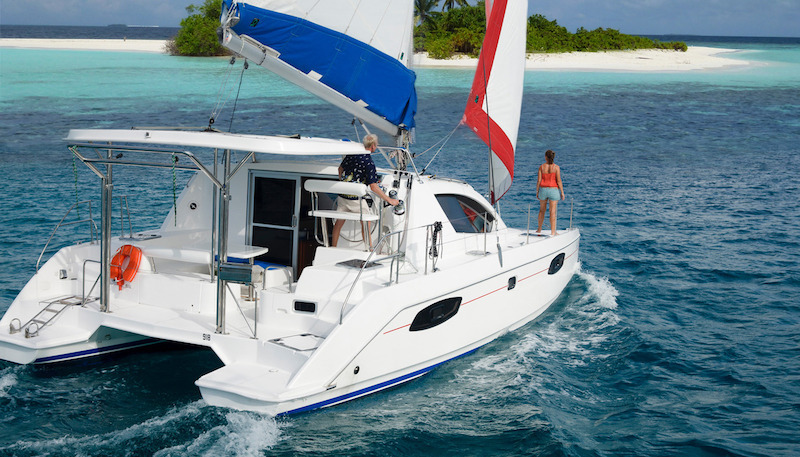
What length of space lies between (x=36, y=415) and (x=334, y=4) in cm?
568

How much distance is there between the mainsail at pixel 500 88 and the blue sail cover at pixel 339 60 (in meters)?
1.47

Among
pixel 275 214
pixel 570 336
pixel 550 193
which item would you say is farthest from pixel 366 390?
pixel 550 193

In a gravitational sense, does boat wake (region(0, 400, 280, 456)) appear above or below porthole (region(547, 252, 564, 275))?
below

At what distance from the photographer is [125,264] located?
8.99m

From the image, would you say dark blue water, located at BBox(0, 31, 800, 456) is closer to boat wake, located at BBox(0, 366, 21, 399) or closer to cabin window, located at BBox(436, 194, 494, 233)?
boat wake, located at BBox(0, 366, 21, 399)

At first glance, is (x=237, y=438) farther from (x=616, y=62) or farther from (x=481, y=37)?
A: (x=616, y=62)

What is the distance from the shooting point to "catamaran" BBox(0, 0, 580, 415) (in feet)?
25.5

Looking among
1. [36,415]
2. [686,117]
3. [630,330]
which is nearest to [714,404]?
[630,330]

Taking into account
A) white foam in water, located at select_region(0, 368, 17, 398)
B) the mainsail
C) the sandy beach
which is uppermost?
the sandy beach

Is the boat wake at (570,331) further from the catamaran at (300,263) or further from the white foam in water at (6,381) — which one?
the white foam in water at (6,381)

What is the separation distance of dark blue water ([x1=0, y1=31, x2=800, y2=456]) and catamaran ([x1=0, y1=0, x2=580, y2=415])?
40 cm

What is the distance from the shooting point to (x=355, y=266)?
873cm

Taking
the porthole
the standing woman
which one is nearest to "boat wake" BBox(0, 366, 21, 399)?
A: the porthole

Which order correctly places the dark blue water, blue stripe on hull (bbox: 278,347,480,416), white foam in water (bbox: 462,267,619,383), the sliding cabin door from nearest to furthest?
the dark blue water
blue stripe on hull (bbox: 278,347,480,416)
the sliding cabin door
white foam in water (bbox: 462,267,619,383)
